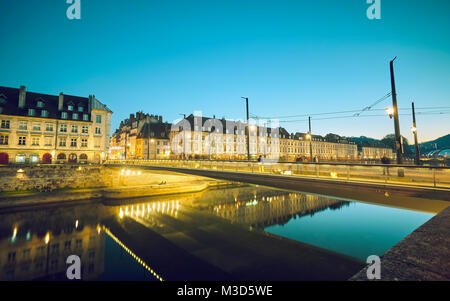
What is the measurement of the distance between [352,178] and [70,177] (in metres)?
39.8

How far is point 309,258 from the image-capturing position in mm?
13211

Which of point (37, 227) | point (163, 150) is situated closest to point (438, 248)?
point (37, 227)

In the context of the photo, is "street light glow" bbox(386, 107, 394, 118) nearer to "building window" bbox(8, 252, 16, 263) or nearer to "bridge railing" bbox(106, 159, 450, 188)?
"bridge railing" bbox(106, 159, 450, 188)

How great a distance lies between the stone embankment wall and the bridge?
2290cm

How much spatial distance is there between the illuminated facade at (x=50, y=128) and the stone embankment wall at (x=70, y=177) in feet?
29.3

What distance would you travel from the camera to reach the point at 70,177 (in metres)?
33.1

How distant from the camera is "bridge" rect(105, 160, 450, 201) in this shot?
338 inches

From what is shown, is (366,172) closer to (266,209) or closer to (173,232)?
(173,232)

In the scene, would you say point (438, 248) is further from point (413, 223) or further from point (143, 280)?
point (413, 223)

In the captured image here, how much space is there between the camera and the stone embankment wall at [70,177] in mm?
28667

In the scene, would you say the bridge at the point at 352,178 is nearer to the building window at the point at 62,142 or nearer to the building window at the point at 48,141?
the building window at the point at 62,142

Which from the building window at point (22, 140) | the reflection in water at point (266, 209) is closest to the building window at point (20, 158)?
the building window at point (22, 140)

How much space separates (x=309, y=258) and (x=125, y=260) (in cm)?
1281

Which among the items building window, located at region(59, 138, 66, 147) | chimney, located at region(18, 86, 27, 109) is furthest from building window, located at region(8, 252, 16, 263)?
chimney, located at region(18, 86, 27, 109)
